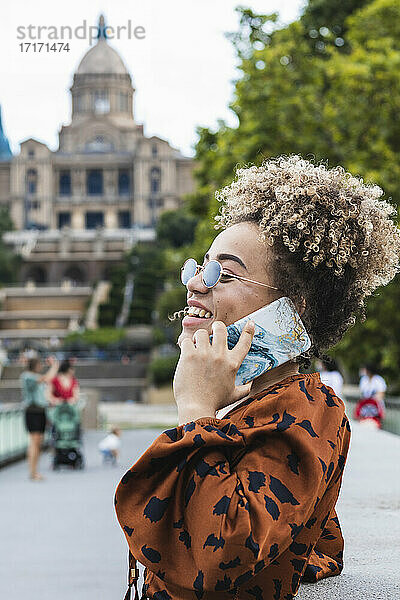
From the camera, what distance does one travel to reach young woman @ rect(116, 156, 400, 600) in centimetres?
172

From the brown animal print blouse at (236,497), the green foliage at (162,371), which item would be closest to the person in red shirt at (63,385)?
the brown animal print blouse at (236,497)

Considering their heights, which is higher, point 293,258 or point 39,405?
point 293,258

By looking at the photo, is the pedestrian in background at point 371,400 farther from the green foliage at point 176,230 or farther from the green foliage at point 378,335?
the green foliage at point 176,230

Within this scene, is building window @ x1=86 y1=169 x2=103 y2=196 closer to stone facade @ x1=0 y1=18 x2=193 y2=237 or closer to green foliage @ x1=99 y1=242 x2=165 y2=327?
stone facade @ x1=0 y1=18 x2=193 y2=237

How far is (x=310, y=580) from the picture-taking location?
2293mm

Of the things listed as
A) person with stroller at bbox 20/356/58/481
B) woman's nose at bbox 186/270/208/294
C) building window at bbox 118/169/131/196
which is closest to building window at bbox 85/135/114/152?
building window at bbox 118/169/131/196

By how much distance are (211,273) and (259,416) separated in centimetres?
34

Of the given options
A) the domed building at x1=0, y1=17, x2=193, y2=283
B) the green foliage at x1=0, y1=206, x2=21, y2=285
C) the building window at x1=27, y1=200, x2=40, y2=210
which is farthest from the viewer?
the building window at x1=27, y1=200, x2=40, y2=210

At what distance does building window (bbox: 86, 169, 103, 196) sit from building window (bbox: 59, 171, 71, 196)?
2180 millimetres

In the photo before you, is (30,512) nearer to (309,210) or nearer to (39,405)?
(39,405)

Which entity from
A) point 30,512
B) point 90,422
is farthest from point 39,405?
point 90,422

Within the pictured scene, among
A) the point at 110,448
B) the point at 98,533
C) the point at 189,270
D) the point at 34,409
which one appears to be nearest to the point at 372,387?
the point at 110,448

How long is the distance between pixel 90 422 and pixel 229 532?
2070 centimetres

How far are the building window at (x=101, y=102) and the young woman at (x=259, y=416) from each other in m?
119
